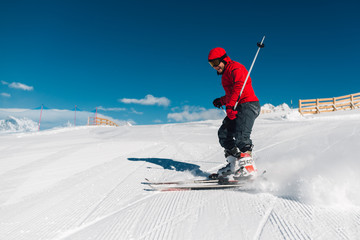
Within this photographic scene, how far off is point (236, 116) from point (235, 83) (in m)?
0.45

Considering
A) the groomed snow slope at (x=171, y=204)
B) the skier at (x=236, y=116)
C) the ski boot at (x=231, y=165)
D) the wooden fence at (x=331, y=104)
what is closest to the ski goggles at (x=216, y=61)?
the skier at (x=236, y=116)

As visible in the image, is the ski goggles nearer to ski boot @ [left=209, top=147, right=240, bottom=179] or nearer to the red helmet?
the red helmet

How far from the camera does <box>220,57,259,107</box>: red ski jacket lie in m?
2.89

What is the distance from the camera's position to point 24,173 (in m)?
3.43

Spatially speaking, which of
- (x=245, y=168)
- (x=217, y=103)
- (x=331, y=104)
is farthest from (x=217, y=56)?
(x=331, y=104)

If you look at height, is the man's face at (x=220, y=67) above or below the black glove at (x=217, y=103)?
above

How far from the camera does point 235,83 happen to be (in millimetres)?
2904

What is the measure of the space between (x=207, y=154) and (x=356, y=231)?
3.52 meters

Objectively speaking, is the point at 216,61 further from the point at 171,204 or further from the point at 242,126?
the point at 171,204

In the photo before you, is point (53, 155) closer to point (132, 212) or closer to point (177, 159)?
point (177, 159)

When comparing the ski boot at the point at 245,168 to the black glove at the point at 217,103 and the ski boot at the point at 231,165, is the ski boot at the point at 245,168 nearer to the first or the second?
the ski boot at the point at 231,165

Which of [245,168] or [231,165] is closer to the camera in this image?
[245,168]

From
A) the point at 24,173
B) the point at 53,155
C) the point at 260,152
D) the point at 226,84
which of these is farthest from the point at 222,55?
Answer: the point at 53,155

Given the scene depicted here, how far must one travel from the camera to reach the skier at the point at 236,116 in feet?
9.48
